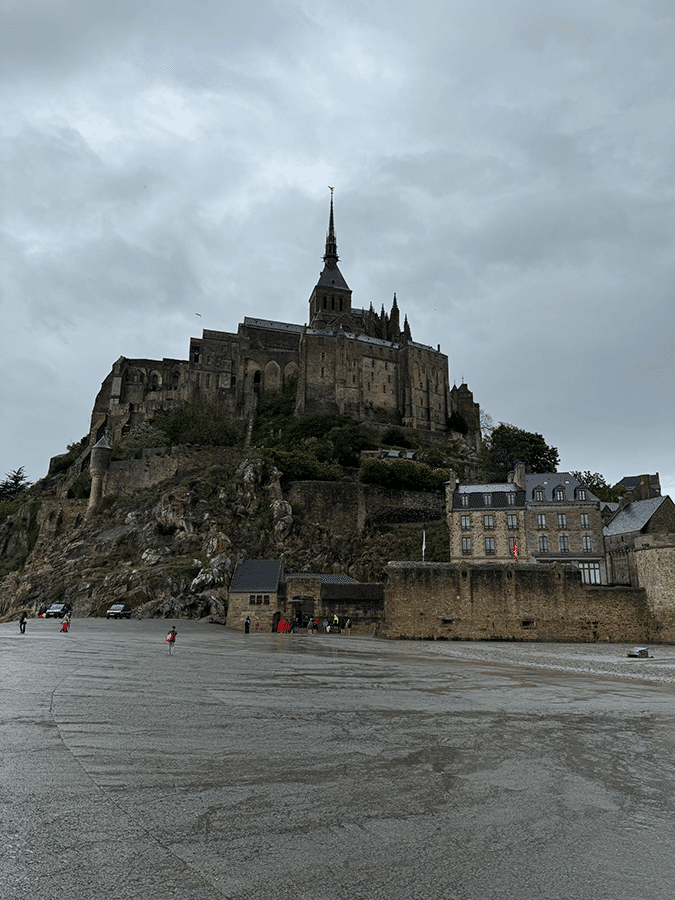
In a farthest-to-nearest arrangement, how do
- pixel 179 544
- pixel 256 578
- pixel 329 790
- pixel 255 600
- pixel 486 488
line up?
1. pixel 486 488
2. pixel 179 544
3. pixel 256 578
4. pixel 255 600
5. pixel 329 790

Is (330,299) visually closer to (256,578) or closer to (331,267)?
(331,267)

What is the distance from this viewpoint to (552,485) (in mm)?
47312

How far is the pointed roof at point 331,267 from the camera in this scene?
11606 cm

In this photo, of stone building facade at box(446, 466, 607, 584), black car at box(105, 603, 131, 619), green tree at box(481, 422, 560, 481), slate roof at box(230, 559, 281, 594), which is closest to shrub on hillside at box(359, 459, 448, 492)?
green tree at box(481, 422, 560, 481)

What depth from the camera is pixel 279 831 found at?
517 cm

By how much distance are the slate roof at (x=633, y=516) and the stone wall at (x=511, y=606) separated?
408 inches

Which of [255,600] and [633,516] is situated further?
[633,516]

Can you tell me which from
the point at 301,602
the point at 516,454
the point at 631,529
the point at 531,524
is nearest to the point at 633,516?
the point at 631,529

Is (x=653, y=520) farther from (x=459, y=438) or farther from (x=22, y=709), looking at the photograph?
(x=459, y=438)

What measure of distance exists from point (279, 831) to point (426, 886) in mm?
1429

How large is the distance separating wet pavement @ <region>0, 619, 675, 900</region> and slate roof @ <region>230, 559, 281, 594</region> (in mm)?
22123

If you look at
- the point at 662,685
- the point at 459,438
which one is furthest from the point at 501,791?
the point at 459,438

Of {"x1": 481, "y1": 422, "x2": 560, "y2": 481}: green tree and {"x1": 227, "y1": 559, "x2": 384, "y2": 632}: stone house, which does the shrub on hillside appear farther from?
{"x1": 227, "y1": 559, "x2": 384, "y2": 632}: stone house

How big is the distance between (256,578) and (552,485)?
79.1 ft
